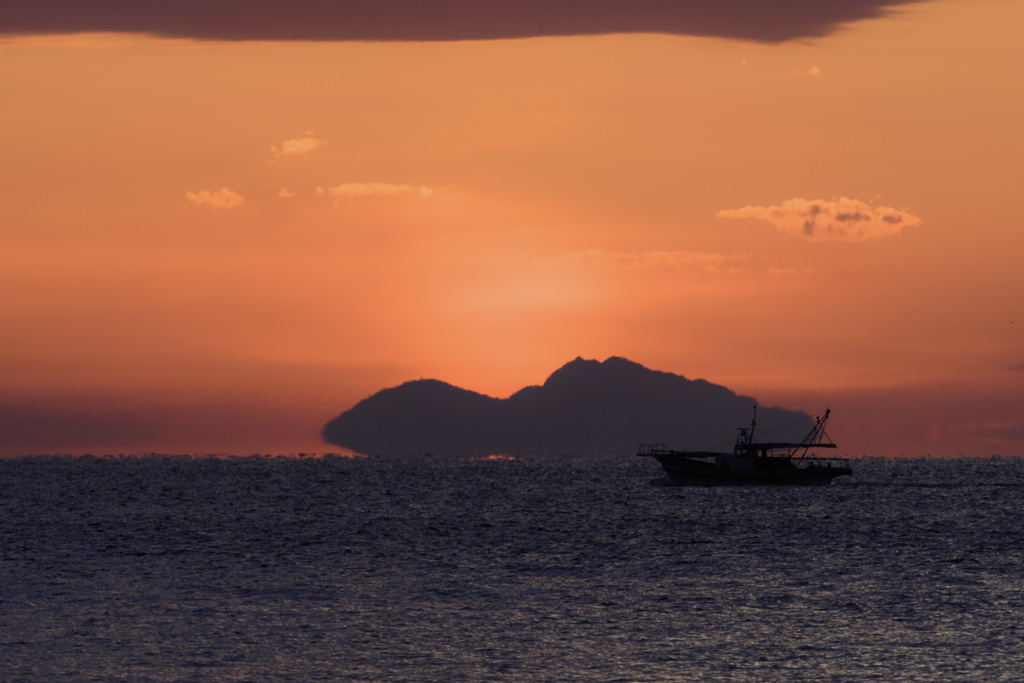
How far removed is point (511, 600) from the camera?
184 feet

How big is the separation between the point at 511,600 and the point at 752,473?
10903 centimetres

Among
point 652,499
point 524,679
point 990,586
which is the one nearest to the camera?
point 524,679

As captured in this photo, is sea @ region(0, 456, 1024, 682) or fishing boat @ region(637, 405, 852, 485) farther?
fishing boat @ region(637, 405, 852, 485)

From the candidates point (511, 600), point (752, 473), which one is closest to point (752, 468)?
point (752, 473)

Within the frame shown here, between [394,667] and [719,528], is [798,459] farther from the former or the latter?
[394,667]

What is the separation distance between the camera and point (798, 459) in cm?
16575

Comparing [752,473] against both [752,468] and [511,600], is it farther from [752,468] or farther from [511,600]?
[511,600]

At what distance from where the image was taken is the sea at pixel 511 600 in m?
39.7

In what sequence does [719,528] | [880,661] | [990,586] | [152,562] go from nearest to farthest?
[880,661] < [990,586] < [152,562] < [719,528]

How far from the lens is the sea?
39719 mm

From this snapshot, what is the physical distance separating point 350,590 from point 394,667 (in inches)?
816

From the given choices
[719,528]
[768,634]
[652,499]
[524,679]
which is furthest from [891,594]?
[652,499]

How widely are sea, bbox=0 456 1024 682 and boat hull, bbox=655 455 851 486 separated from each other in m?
43.3

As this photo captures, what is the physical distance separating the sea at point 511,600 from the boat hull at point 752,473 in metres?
43.3
